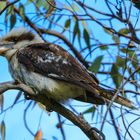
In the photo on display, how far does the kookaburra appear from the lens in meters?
2.81

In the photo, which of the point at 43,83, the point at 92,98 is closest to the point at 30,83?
the point at 43,83

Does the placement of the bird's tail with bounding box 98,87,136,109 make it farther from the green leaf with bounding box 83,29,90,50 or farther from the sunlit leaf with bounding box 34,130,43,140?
the green leaf with bounding box 83,29,90,50

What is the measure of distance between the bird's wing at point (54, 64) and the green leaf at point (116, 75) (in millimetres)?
108

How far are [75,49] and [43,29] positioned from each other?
0.84 feet

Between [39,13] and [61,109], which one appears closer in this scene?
[61,109]

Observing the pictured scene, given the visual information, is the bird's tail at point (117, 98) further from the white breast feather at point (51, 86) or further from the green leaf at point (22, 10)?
the green leaf at point (22, 10)

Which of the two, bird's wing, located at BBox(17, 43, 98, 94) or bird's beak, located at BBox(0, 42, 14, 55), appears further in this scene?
bird's beak, located at BBox(0, 42, 14, 55)

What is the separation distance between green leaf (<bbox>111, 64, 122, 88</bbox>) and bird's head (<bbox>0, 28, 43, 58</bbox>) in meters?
0.46

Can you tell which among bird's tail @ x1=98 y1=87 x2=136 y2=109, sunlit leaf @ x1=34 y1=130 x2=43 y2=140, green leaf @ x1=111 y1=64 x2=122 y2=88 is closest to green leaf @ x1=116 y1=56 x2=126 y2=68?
green leaf @ x1=111 y1=64 x2=122 y2=88

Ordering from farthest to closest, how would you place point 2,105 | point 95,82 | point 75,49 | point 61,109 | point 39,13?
1. point 75,49
2. point 39,13
3. point 2,105
4. point 95,82
5. point 61,109

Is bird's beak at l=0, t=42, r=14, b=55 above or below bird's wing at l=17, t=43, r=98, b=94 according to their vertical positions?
above

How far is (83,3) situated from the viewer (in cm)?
309

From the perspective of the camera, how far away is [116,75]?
3.02m

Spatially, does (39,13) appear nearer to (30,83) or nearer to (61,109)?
(30,83)
